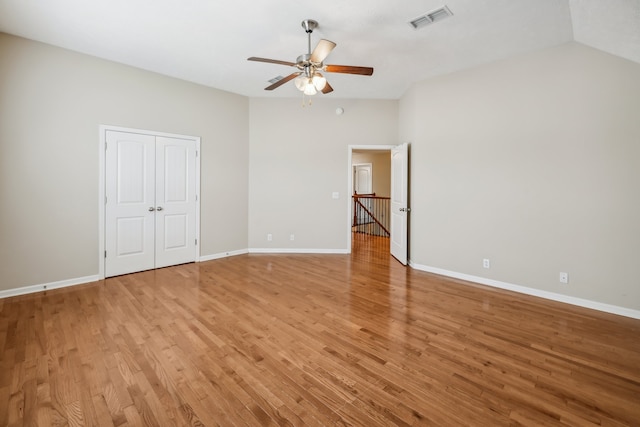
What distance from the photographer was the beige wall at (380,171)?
10.1m

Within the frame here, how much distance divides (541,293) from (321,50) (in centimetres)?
388

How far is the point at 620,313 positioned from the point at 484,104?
2.94m

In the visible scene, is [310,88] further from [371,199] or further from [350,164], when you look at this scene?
[371,199]

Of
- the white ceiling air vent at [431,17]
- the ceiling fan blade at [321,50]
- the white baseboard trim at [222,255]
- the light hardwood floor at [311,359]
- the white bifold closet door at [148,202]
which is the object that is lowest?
the light hardwood floor at [311,359]

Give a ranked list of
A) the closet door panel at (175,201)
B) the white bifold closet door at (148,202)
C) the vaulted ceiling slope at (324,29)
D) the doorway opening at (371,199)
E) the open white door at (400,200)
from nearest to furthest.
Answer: the vaulted ceiling slope at (324,29) < the white bifold closet door at (148,202) < the closet door panel at (175,201) < the open white door at (400,200) < the doorway opening at (371,199)

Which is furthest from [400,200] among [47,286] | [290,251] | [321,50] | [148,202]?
[47,286]

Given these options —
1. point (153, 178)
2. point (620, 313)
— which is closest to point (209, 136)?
point (153, 178)

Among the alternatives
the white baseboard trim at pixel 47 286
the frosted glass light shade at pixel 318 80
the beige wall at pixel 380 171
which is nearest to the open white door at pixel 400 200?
the frosted glass light shade at pixel 318 80

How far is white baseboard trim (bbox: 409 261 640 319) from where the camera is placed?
120 inches

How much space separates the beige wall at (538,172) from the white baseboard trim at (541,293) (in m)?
0.06

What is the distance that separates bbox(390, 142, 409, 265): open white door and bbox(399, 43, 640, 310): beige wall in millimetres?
339

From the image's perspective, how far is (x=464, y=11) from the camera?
2861 mm

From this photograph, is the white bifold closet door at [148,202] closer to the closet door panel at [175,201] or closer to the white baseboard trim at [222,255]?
the closet door panel at [175,201]

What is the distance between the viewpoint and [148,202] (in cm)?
455
